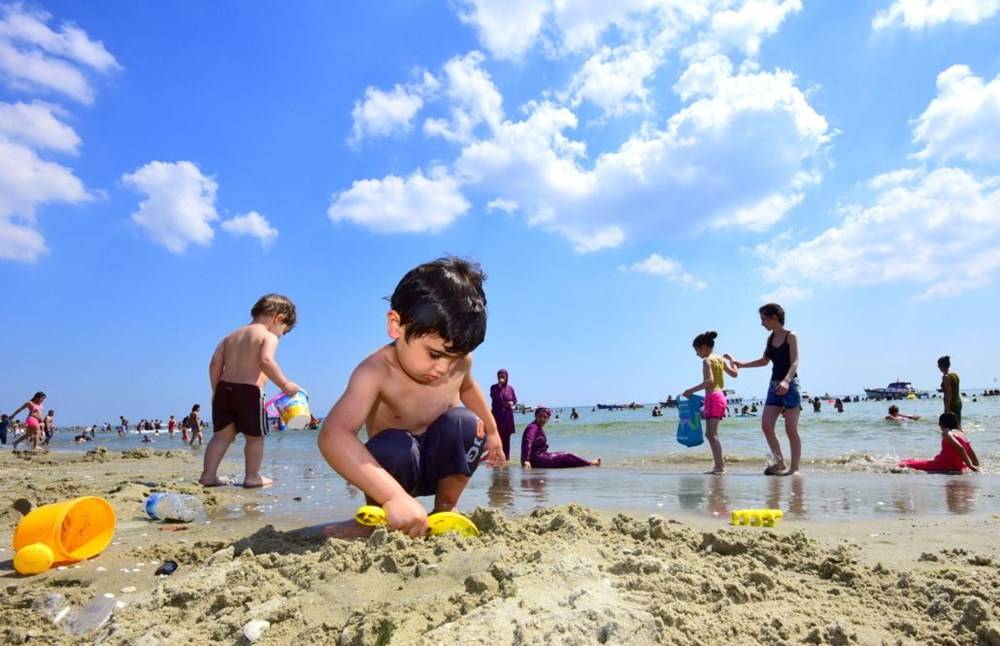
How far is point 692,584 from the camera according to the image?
1.58 m

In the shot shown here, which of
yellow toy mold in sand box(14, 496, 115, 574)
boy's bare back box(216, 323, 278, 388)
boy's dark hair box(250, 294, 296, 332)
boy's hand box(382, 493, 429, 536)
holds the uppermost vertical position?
boy's dark hair box(250, 294, 296, 332)

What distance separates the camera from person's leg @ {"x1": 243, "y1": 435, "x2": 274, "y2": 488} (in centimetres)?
564

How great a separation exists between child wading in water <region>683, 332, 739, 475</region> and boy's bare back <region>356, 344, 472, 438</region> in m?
5.27

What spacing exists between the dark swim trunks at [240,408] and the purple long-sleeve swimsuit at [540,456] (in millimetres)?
4147

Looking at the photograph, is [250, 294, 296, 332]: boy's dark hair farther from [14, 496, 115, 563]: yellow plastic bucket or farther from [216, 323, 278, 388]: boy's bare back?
[14, 496, 115, 563]: yellow plastic bucket


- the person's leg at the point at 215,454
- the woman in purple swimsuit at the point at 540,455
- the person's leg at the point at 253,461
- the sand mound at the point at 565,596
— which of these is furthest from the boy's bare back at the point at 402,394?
the woman in purple swimsuit at the point at 540,455

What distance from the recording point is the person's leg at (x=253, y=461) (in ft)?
18.5

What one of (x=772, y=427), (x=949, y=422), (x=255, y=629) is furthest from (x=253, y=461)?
(x=949, y=422)

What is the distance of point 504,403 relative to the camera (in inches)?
376

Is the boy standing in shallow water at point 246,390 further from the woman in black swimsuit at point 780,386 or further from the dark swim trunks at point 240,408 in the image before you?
the woman in black swimsuit at point 780,386

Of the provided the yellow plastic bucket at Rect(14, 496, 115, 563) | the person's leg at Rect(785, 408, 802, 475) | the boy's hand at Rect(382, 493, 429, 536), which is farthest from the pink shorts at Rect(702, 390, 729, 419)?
the yellow plastic bucket at Rect(14, 496, 115, 563)

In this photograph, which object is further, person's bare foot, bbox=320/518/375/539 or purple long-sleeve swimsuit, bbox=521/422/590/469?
purple long-sleeve swimsuit, bbox=521/422/590/469

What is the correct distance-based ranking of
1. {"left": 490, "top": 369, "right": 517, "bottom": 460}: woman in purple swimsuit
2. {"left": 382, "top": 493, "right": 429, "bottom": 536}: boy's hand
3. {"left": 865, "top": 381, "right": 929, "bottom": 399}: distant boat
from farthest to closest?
{"left": 865, "top": 381, "right": 929, "bottom": 399}: distant boat
{"left": 490, "top": 369, "right": 517, "bottom": 460}: woman in purple swimsuit
{"left": 382, "top": 493, "right": 429, "bottom": 536}: boy's hand

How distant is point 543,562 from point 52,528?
2042 millimetres
